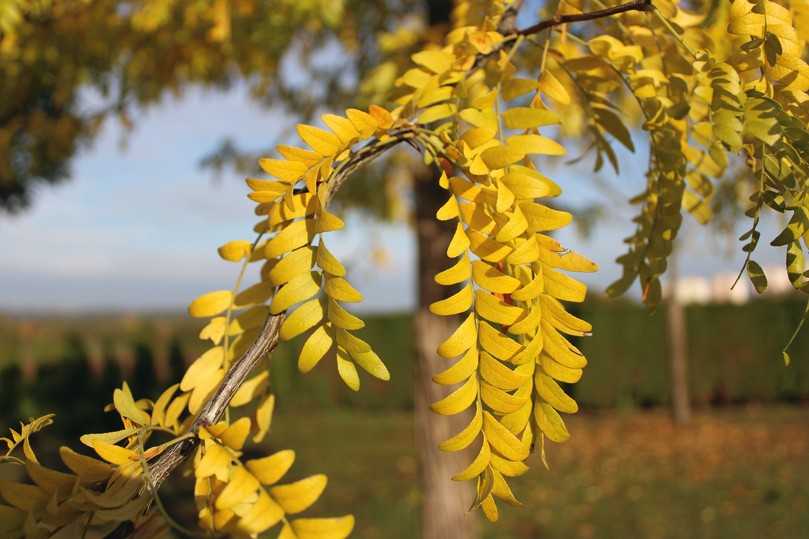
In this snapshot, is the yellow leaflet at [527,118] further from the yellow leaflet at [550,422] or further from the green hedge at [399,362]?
the green hedge at [399,362]

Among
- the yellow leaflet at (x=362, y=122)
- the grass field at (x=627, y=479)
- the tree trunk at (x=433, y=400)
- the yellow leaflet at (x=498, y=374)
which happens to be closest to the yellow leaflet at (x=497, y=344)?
the yellow leaflet at (x=498, y=374)

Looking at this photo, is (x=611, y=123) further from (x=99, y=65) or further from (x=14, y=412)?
(x=14, y=412)

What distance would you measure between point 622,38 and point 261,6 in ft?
11.6

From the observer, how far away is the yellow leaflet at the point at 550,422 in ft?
3.11

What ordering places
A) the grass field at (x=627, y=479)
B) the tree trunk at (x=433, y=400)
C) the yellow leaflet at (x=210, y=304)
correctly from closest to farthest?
the yellow leaflet at (x=210, y=304)
the tree trunk at (x=433, y=400)
the grass field at (x=627, y=479)

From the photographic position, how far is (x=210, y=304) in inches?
43.9

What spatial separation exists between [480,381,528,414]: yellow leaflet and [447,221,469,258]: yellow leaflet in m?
0.18

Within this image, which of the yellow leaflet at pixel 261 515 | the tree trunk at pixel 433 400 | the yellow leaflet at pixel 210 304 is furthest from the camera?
the tree trunk at pixel 433 400

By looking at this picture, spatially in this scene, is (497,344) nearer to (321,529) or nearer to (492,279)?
(492,279)

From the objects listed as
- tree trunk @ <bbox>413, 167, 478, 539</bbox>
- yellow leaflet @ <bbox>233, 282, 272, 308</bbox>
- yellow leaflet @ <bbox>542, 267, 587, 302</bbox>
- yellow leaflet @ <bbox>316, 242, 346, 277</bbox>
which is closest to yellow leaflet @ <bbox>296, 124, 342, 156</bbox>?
yellow leaflet @ <bbox>316, 242, 346, 277</bbox>

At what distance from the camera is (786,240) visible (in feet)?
3.18

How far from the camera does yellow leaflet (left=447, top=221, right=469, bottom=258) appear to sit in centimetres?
94

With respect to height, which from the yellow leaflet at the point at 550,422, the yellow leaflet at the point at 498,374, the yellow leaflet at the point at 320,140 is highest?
the yellow leaflet at the point at 320,140

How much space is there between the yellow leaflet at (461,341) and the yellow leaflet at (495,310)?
2 centimetres
